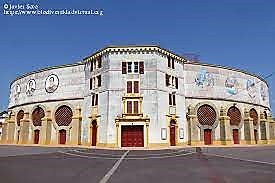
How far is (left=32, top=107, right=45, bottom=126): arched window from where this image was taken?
43.8 m

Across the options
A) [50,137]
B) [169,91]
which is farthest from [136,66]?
[50,137]

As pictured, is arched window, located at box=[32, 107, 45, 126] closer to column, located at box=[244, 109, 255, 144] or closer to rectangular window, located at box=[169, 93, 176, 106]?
rectangular window, located at box=[169, 93, 176, 106]

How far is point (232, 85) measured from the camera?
4325 centimetres

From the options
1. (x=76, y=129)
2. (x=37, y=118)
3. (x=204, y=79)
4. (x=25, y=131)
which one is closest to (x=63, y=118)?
(x=76, y=129)

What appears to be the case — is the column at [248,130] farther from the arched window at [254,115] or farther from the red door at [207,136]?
the red door at [207,136]

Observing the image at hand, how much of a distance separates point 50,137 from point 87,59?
45.1ft

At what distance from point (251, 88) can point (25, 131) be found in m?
40.9

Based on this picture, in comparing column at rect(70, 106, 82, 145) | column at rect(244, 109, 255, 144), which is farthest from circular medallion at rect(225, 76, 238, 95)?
column at rect(70, 106, 82, 145)

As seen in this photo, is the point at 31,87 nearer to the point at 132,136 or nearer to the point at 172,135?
the point at 132,136

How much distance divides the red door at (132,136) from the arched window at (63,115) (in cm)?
1163

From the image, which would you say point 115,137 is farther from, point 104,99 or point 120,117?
point 104,99

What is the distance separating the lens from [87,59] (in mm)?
39688

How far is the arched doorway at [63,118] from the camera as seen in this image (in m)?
40.5

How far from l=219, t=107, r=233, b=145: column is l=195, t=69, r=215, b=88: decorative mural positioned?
483 centimetres
